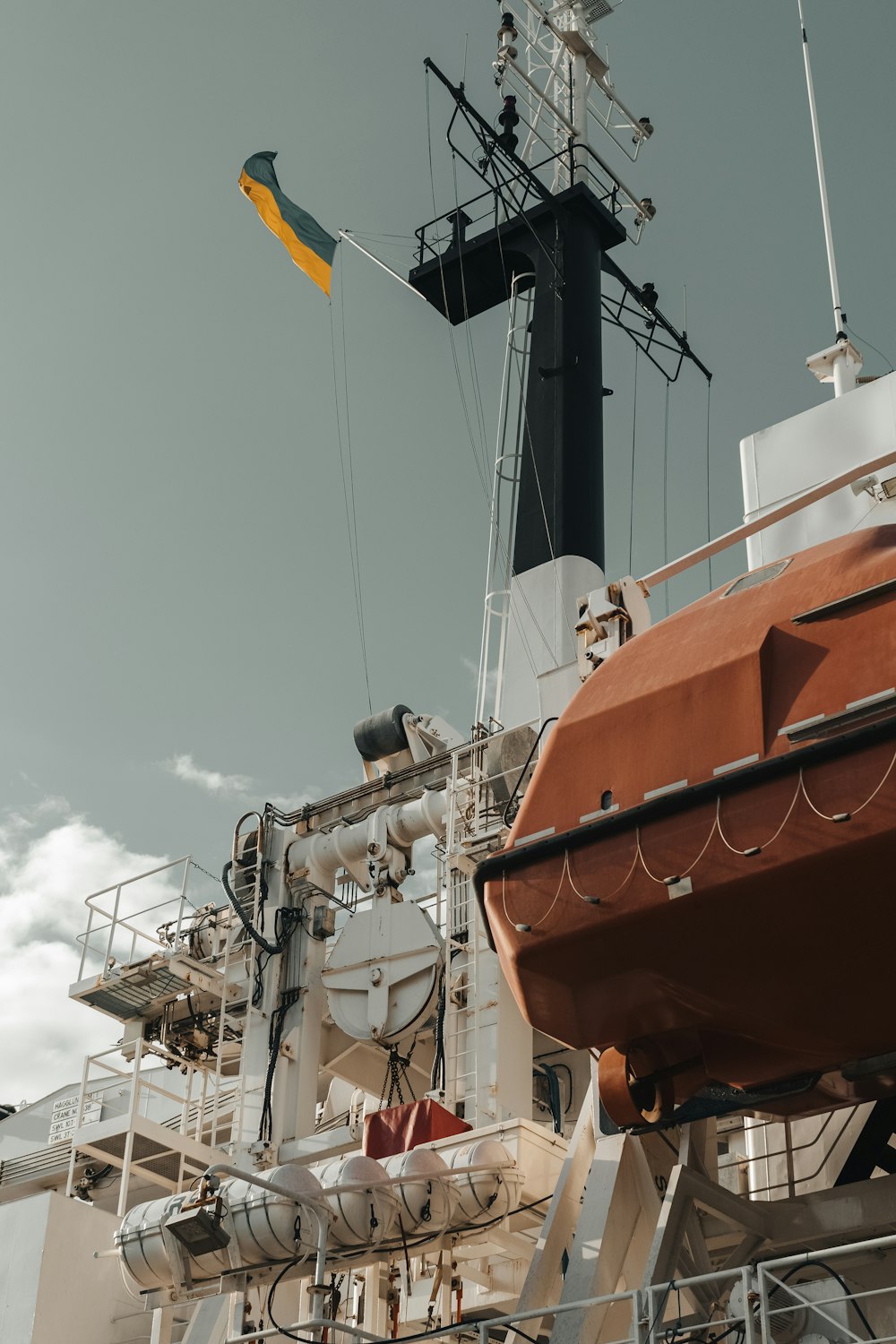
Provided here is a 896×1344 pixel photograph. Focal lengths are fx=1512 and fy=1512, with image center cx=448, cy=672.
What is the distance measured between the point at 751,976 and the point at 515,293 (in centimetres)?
1445

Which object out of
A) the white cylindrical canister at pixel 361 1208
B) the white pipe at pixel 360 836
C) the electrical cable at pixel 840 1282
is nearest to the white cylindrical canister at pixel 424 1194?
the white cylindrical canister at pixel 361 1208

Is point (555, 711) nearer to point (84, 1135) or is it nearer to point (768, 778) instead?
point (768, 778)

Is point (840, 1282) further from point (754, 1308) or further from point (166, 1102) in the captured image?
point (166, 1102)

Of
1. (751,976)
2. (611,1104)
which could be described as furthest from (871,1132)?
(751,976)

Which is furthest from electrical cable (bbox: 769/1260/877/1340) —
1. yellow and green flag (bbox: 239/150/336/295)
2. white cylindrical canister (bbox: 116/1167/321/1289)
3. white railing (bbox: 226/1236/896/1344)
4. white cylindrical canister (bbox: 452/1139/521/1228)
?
yellow and green flag (bbox: 239/150/336/295)

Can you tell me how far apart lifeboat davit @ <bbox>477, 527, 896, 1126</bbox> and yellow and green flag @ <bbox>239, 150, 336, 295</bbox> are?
12.8m

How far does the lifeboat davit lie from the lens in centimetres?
812

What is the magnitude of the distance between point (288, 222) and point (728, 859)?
1487 centimetres

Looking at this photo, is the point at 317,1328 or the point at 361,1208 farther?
the point at 361,1208

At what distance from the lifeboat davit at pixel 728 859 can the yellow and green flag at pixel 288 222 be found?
12771 millimetres

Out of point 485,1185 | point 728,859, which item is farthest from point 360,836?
point 728,859

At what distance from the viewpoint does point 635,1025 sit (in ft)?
30.1

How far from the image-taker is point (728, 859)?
8.28 m

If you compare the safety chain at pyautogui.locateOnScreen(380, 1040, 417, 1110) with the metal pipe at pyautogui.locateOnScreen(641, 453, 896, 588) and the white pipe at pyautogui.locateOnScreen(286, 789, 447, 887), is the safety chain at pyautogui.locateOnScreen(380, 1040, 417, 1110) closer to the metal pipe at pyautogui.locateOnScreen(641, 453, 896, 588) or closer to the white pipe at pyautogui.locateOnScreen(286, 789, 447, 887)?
the white pipe at pyautogui.locateOnScreen(286, 789, 447, 887)
